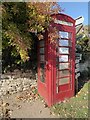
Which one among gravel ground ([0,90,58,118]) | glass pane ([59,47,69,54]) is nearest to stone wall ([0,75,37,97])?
gravel ground ([0,90,58,118])

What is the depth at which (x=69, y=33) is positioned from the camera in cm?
728

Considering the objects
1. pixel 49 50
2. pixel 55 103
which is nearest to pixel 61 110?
pixel 55 103

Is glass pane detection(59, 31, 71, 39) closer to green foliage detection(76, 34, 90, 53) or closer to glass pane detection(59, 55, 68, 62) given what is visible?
glass pane detection(59, 55, 68, 62)

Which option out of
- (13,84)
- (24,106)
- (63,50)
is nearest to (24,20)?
(63,50)

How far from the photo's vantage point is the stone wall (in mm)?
7617

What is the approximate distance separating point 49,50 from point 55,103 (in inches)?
68.3

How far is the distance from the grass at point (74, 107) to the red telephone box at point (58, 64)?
23 cm

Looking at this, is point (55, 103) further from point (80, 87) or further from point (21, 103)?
point (80, 87)

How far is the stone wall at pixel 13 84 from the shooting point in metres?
7.62

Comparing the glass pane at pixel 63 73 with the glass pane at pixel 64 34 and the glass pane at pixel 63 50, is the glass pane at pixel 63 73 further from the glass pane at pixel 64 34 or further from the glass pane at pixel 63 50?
the glass pane at pixel 64 34

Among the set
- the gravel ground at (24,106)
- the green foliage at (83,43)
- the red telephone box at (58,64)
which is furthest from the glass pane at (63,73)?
the green foliage at (83,43)

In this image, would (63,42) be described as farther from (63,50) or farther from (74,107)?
(74,107)

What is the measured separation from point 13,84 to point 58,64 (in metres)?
2.00

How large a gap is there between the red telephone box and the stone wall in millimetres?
579
